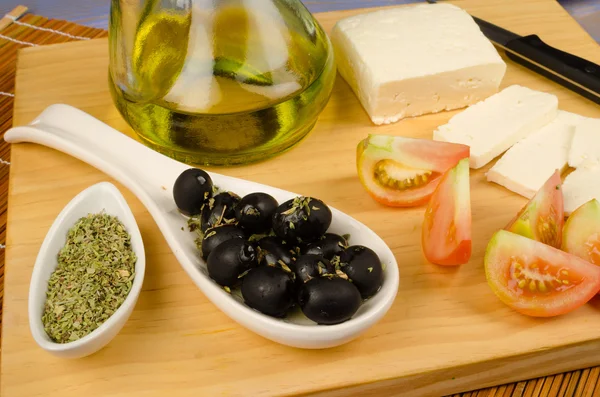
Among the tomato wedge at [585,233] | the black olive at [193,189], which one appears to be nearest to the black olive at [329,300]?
the black olive at [193,189]

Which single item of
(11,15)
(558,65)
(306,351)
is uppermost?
(558,65)

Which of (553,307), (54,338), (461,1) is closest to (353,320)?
(553,307)

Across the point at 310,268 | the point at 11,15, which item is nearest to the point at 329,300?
the point at 310,268

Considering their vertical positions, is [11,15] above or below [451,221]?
below

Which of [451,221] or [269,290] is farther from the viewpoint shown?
[451,221]

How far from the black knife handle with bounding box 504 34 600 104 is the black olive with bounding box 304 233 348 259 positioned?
724 millimetres

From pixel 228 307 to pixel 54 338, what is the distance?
24cm

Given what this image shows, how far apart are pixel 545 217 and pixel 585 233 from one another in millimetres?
66

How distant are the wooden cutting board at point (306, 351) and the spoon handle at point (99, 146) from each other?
1.9 inches

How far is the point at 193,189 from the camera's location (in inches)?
42.8

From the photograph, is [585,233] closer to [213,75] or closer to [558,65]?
[558,65]

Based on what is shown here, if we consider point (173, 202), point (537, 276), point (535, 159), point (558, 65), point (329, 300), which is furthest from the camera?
point (558, 65)

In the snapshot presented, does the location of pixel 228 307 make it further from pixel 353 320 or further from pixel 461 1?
pixel 461 1

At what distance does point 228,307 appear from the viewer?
97cm
